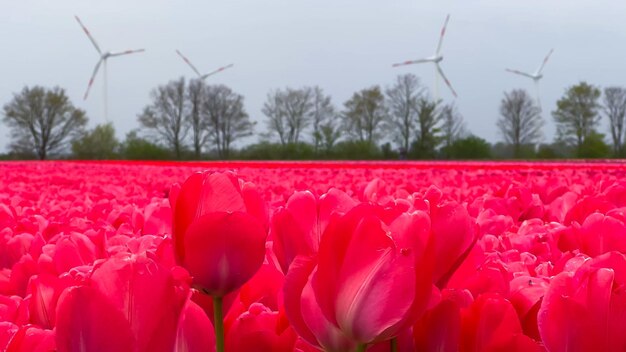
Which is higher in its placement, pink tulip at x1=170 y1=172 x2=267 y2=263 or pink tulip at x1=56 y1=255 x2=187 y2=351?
pink tulip at x1=170 y1=172 x2=267 y2=263

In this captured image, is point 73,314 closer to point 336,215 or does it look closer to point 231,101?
point 336,215

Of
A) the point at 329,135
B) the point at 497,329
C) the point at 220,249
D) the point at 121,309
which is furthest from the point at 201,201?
the point at 329,135

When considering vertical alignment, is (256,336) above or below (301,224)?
below

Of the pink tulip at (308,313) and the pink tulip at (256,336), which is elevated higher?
the pink tulip at (308,313)

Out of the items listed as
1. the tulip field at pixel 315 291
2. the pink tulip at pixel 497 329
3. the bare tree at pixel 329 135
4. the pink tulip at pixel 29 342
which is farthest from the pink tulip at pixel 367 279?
the bare tree at pixel 329 135

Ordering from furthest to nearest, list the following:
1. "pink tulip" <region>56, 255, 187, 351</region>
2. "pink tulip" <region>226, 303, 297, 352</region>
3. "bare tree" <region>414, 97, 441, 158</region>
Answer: "bare tree" <region>414, 97, 441, 158</region> → "pink tulip" <region>226, 303, 297, 352</region> → "pink tulip" <region>56, 255, 187, 351</region>

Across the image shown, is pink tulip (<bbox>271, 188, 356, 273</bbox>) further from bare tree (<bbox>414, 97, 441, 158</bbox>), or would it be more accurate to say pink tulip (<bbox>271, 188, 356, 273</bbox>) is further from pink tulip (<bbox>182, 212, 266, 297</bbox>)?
bare tree (<bbox>414, 97, 441, 158</bbox>)

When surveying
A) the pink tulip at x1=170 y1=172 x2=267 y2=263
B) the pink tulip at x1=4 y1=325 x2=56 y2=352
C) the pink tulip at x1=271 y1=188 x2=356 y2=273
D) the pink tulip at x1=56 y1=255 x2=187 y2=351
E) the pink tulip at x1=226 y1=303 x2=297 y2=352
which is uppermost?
the pink tulip at x1=170 y1=172 x2=267 y2=263

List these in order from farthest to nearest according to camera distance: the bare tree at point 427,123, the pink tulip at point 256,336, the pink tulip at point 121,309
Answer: the bare tree at point 427,123, the pink tulip at point 256,336, the pink tulip at point 121,309

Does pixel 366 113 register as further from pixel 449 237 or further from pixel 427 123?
pixel 449 237

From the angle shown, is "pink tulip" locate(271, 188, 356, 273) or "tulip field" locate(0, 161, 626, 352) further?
"pink tulip" locate(271, 188, 356, 273)

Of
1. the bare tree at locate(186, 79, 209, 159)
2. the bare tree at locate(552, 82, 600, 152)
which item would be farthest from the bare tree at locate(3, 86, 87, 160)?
the bare tree at locate(552, 82, 600, 152)

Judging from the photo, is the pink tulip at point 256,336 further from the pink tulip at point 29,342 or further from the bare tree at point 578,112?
the bare tree at point 578,112

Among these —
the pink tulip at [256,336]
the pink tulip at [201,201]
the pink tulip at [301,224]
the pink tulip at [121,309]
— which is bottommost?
the pink tulip at [256,336]
